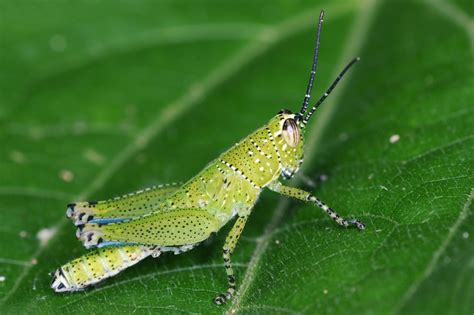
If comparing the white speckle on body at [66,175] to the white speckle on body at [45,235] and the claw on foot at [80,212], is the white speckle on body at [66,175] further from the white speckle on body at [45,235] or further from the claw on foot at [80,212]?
the claw on foot at [80,212]

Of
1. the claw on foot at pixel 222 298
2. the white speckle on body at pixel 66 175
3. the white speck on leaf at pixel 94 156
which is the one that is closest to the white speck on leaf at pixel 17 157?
the white speckle on body at pixel 66 175

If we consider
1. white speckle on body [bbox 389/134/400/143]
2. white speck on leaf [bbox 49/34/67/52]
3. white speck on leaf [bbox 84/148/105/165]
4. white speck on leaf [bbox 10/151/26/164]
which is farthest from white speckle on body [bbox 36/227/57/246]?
white speckle on body [bbox 389/134/400/143]

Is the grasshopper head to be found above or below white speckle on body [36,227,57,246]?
below

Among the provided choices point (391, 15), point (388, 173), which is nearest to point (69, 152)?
point (388, 173)

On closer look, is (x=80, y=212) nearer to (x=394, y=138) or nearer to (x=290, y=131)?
(x=290, y=131)

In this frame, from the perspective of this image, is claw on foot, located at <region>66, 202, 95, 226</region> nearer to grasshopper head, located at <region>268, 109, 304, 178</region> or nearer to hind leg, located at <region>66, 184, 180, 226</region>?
hind leg, located at <region>66, 184, 180, 226</region>

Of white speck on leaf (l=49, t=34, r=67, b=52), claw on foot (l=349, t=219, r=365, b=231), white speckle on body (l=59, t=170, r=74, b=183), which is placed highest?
white speck on leaf (l=49, t=34, r=67, b=52)

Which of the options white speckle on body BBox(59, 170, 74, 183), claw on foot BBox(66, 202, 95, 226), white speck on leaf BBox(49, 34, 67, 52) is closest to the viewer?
claw on foot BBox(66, 202, 95, 226)
